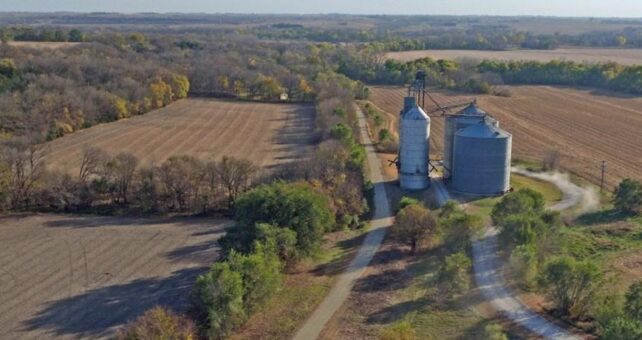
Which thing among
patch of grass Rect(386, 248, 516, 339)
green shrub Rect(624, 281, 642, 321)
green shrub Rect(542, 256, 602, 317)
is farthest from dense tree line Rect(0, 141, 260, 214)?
green shrub Rect(624, 281, 642, 321)

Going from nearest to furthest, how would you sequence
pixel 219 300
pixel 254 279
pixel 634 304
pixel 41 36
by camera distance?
pixel 634 304
pixel 219 300
pixel 254 279
pixel 41 36

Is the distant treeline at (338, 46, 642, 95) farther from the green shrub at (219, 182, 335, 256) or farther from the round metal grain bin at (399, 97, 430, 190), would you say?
the green shrub at (219, 182, 335, 256)

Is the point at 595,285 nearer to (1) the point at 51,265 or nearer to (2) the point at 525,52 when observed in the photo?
(1) the point at 51,265

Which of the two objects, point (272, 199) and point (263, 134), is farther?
point (263, 134)

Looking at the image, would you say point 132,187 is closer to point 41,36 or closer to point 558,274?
point 558,274

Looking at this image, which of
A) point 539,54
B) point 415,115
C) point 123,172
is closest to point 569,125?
point 415,115

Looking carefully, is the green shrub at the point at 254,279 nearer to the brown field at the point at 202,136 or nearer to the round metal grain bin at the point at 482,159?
the round metal grain bin at the point at 482,159

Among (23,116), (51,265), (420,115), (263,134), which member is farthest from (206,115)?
(51,265)
